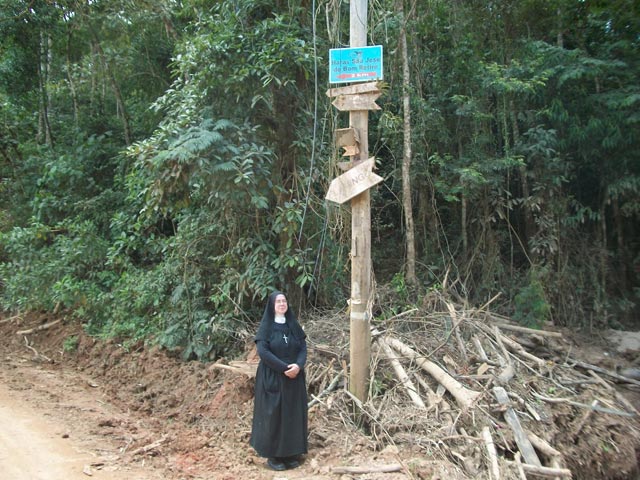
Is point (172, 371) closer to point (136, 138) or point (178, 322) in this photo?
point (178, 322)

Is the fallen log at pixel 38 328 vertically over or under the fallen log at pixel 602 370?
over

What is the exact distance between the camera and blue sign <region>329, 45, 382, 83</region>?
5219mm

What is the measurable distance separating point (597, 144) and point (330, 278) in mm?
5620

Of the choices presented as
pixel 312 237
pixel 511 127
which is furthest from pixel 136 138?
pixel 511 127

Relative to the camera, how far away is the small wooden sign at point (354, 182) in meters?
5.25

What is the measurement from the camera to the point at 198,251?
8492 millimetres

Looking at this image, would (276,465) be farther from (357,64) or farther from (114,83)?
(114,83)

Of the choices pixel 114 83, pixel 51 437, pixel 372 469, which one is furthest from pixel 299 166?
pixel 114 83

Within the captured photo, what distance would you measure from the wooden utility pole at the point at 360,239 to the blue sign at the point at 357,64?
189 mm

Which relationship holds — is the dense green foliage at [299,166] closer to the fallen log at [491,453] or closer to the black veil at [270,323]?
the black veil at [270,323]

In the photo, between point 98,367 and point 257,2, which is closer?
point 257,2

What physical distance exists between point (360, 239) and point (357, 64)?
6.00 ft

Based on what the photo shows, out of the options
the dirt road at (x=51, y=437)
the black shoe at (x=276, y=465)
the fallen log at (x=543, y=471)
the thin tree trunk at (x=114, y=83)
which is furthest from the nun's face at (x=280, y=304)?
the thin tree trunk at (x=114, y=83)

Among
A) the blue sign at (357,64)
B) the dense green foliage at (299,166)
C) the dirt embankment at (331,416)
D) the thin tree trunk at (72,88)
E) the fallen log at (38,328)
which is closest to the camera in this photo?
the dirt embankment at (331,416)
